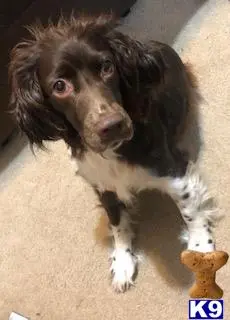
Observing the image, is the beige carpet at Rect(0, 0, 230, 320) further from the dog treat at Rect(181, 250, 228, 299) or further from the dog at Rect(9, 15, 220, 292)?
the dog treat at Rect(181, 250, 228, 299)

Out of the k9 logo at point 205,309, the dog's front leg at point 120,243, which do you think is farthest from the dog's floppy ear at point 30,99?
the k9 logo at point 205,309

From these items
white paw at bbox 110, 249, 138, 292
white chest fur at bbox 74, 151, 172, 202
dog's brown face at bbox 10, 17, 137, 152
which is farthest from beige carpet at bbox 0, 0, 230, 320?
dog's brown face at bbox 10, 17, 137, 152

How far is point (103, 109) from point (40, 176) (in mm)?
992

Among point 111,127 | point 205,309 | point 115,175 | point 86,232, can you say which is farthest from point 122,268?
point 111,127

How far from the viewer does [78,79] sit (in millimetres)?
1419

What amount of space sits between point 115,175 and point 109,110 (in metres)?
0.39

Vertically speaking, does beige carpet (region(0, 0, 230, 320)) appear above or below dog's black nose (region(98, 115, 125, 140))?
below

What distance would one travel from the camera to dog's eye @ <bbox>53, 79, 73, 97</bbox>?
1.42m

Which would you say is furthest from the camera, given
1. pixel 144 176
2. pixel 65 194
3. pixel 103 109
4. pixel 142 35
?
pixel 142 35

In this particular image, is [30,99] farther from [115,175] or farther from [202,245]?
[202,245]

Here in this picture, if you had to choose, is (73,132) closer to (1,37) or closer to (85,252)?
(85,252)

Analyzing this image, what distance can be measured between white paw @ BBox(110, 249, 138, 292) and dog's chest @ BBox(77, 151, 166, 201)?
0.24 meters

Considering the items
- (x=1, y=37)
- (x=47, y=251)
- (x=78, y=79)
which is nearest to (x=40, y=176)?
(x=47, y=251)

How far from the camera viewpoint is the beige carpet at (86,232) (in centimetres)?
192
